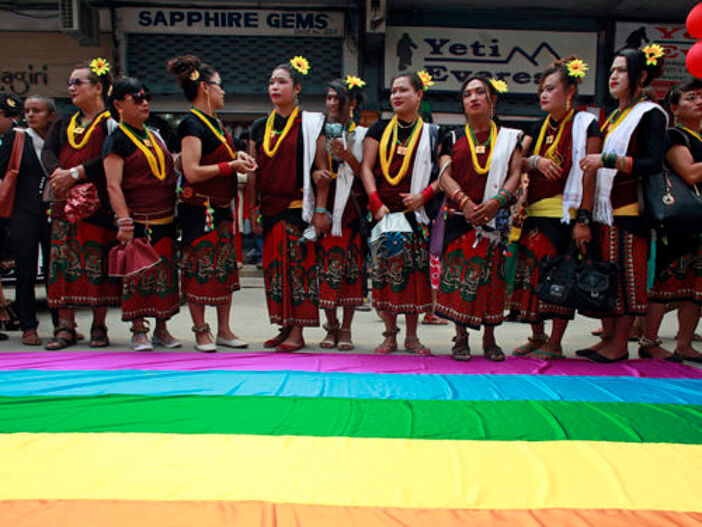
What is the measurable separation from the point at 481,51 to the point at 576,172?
7119 mm

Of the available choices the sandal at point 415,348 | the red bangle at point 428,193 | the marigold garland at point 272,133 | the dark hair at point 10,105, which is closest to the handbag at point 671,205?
the red bangle at point 428,193

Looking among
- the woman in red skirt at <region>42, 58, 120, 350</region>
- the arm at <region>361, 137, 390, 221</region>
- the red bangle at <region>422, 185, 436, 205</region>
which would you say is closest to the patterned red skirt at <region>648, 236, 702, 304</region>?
the red bangle at <region>422, 185, 436, 205</region>

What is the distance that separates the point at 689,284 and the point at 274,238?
105 inches

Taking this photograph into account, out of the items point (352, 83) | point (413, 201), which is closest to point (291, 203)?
point (413, 201)

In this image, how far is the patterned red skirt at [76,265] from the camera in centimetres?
392

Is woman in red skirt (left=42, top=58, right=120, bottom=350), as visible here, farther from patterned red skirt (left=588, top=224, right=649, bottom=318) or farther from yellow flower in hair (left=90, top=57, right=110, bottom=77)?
patterned red skirt (left=588, top=224, right=649, bottom=318)

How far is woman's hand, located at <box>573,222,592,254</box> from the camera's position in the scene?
141 inches

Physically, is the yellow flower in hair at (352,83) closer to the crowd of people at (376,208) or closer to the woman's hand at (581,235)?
the crowd of people at (376,208)

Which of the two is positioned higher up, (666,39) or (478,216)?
(666,39)

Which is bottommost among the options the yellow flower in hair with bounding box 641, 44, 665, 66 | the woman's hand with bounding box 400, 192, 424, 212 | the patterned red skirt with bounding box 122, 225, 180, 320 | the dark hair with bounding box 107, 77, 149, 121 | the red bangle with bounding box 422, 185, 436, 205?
the patterned red skirt with bounding box 122, 225, 180, 320

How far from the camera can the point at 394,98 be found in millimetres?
3857

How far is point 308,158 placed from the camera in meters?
3.85

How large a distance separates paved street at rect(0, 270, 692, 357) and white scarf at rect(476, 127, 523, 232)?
1104 mm

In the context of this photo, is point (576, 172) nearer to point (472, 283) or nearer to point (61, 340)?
point (472, 283)
